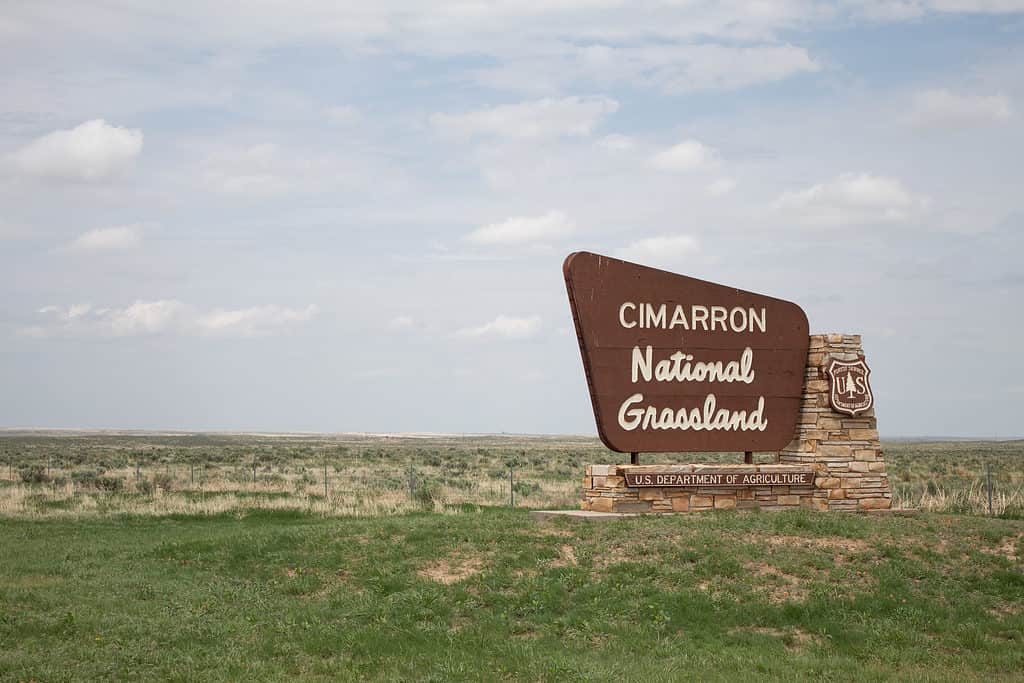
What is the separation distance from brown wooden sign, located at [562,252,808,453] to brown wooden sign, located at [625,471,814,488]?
1.94ft

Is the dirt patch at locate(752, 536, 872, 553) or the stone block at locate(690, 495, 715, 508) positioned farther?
the stone block at locate(690, 495, 715, 508)

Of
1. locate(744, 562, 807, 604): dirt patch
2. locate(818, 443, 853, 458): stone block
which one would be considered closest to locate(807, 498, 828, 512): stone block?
locate(818, 443, 853, 458): stone block

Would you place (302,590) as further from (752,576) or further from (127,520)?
(127,520)

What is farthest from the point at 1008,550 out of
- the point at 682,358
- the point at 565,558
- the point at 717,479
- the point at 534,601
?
the point at 534,601

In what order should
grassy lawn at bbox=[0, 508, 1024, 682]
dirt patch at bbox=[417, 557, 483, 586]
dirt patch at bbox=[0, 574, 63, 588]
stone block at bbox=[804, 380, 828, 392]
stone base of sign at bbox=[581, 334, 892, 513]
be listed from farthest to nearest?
1. stone block at bbox=[804, 380, 828, 392]
2. stone base of sign at bbox=[581, 334, 892, 513]
3. dirt patch at bbox=[0, 574, 63, 588]
4. dirt patch at bbox=[417, 557, 483, 586]
5. grassy lawn at bbox=[0, 508, 1024, 682]

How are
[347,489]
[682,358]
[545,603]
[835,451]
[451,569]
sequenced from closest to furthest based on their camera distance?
[545,603]
[451,569]
[682,358]
[835,451]
[347,489]

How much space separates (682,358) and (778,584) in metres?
6.11

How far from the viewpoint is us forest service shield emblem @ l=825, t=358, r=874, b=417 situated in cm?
2003

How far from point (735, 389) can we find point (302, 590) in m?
9.57

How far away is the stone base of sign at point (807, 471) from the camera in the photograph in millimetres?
18859

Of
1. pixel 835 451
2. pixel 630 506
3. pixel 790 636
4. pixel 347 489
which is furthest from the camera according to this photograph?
pixel 347 489

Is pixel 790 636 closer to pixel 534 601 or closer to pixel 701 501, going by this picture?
pixel 534 601

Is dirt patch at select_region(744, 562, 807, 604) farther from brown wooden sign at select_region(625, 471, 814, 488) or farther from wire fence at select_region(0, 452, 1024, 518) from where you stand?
wire fence at select_region(0, 452, 1024, 518)

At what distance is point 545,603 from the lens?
13.9m
